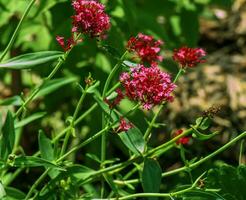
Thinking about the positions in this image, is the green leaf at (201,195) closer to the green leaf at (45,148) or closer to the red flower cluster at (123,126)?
the red flower cluster at (123,126)

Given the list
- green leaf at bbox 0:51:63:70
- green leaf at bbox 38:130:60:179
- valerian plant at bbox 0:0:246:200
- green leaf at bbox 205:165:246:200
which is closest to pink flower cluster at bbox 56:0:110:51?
valerian plant at bbox 0:0:246:200

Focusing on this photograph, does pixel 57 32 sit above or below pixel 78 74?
above

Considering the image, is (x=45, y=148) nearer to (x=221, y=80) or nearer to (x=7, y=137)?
(x=7, y=137)

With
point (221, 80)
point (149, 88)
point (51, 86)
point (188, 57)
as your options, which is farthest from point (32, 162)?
point (221, 80)

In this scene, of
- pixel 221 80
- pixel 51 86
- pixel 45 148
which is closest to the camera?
pixel 45 148

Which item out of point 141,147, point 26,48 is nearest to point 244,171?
point 141,147

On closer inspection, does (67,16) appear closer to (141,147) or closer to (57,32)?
(57,32)

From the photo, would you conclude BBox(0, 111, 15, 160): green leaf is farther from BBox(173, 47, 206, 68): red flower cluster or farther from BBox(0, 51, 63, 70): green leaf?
BBox(173, 47, 206, 68): red flower cluster
